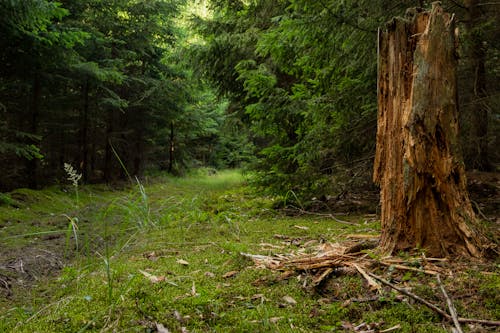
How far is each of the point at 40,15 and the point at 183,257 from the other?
19.3 ft

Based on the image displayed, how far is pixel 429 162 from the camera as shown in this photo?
2.87 metres

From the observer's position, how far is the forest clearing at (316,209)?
7.18 feet

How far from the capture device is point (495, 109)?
507 centimetres

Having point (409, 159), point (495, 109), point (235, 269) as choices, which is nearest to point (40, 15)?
point (235, 269)

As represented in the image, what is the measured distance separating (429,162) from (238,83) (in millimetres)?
9757

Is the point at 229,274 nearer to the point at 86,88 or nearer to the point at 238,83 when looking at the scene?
the point at 238,83

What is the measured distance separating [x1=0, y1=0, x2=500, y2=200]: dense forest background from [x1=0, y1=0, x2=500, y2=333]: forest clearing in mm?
50

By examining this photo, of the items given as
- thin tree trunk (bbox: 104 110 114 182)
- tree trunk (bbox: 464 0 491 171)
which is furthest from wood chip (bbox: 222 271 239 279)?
thin tree trunk (bbox: 104 110 114 182)

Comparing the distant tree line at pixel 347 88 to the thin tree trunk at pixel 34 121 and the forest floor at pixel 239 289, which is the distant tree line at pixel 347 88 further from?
the thin tree trunk at pixel 34 121

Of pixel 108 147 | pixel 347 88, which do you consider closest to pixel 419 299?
pixel 347 88

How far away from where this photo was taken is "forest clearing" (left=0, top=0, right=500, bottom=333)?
219 cm

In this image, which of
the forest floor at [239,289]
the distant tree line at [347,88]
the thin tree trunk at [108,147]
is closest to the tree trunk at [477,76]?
the distant tree line at [347,88]

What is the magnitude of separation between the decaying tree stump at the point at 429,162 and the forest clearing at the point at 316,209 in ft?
0.04

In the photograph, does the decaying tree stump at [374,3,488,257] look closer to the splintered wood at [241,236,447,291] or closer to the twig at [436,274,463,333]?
the splintered wood at [241,236,447,291]
